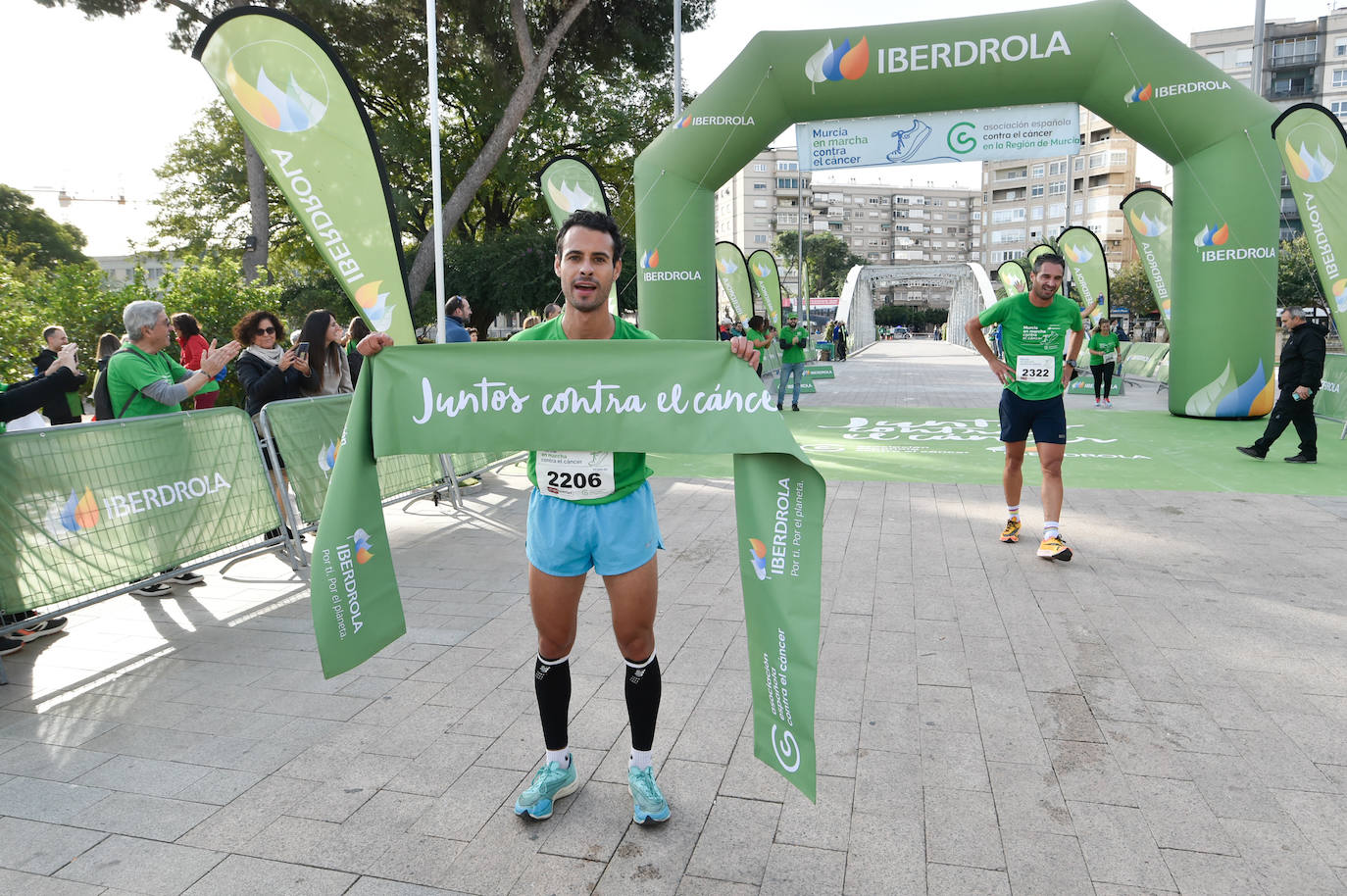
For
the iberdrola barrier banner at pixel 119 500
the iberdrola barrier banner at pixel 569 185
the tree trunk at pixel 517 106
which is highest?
the tree trunk at pixel 517 106

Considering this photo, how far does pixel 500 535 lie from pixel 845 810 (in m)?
4.65

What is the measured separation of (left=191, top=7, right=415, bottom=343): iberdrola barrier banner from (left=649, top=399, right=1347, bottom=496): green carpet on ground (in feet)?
16.7

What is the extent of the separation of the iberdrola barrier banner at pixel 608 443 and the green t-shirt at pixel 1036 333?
379 cm

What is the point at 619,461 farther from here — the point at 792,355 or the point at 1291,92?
the point at 1291,92

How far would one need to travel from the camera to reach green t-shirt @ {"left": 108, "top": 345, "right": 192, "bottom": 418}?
548cm

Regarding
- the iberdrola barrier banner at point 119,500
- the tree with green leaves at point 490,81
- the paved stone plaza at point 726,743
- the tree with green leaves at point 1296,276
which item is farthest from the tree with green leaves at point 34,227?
the tree with green leaves at point 1296,276

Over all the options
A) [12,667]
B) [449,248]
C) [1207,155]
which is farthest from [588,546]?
[449,248]

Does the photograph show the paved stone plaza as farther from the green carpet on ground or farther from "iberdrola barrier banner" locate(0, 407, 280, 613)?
the green carpet on ground

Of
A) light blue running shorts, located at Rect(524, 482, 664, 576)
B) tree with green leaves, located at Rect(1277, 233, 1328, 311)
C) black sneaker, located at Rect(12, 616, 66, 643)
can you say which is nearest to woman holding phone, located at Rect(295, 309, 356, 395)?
black sneaker, located at Rect(12, 616, 66, 643)

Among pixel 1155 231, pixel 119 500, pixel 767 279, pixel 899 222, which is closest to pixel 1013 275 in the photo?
pixel 767 279

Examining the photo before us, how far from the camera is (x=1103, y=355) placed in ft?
52.2

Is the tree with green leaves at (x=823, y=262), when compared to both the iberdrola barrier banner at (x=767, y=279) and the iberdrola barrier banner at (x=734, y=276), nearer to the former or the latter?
the iberdrola barrier banner at (x=767, y=279)

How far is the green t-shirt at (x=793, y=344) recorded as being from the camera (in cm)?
1514

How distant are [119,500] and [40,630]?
95 centimetres
